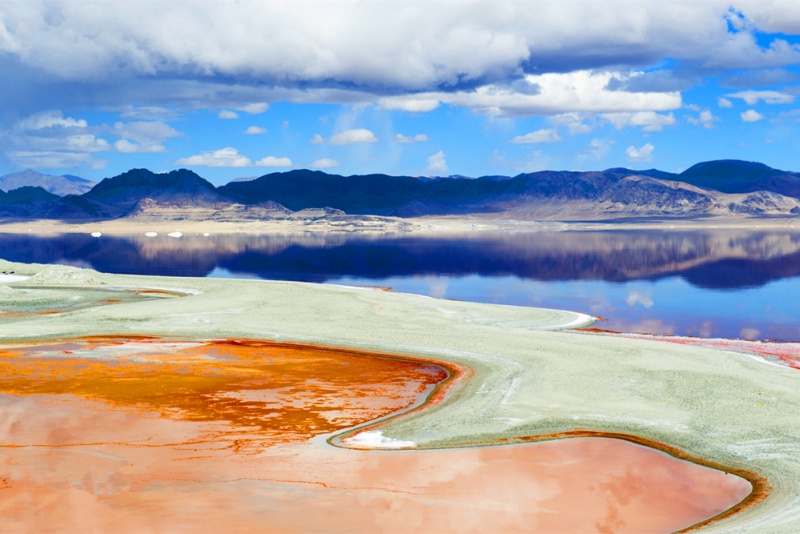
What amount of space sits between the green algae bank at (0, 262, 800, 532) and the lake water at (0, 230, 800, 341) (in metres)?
9.24

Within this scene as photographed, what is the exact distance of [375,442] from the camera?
22109 mm

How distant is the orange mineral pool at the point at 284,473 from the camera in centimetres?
1734

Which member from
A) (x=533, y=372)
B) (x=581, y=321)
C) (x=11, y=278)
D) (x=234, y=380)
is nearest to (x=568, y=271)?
(x=581, y=321)

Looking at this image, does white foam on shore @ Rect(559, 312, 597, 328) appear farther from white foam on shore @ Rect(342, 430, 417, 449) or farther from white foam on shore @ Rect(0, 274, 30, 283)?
white foam on shore @ Rect(0, 274, 30, 283)

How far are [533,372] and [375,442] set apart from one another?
953 centimetres

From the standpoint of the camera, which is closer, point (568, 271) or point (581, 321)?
point (581, 321)

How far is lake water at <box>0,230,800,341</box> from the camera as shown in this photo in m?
54.3

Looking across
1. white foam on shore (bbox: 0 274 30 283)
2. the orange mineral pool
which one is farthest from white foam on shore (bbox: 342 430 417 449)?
white foam on shore (bbox: 0 274 30 283)

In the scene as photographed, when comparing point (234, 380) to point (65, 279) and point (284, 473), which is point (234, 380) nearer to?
point (284, 473)

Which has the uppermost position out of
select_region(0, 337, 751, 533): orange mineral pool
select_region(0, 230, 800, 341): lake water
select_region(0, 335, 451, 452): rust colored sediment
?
select_region(0, 230, 800, 341): lake water

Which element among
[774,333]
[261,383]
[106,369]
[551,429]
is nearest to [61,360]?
[106,369]

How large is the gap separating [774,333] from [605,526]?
110 feet

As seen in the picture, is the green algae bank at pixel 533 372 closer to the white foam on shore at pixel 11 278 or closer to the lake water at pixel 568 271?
the lake water at pixel 568 271

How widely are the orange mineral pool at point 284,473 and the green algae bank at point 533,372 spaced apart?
105 cm
